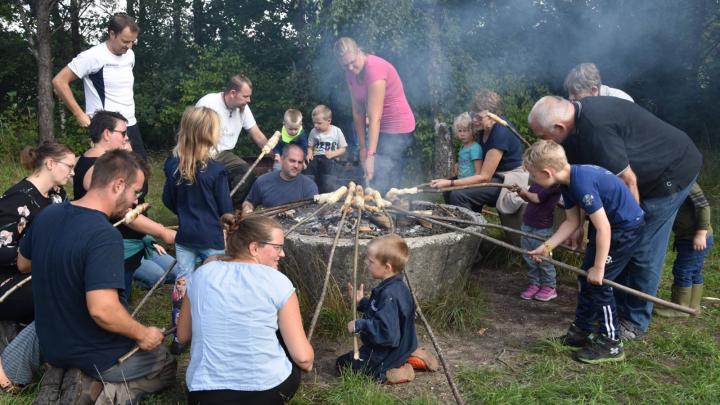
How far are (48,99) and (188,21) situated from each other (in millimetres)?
5652

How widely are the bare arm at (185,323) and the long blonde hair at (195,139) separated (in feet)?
3.39

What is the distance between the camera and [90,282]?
109 inches

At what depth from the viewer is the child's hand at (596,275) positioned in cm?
359

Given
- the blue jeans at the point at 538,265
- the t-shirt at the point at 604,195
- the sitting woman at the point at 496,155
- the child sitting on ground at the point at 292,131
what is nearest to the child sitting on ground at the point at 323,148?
the child sitting on ground at the point at 292,131

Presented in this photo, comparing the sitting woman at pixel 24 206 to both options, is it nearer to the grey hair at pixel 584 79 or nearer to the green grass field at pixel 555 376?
the green grass field at pixel 555 376

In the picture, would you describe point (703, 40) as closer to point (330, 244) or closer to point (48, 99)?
point (330, 244)

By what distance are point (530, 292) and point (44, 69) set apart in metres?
9.88

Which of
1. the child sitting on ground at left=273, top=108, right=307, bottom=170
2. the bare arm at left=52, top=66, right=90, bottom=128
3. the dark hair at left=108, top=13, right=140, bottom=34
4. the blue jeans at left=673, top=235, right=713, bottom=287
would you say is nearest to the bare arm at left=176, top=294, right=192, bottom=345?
the bare arm at left=52, top=66, right=90, bottom=128

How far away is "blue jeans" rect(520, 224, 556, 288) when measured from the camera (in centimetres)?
471

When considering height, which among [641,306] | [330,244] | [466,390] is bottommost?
[466,390]

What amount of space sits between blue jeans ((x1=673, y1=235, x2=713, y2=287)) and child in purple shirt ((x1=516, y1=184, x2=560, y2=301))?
90cm

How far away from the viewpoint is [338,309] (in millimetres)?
4148

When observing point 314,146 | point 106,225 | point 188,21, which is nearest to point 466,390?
point 106,225

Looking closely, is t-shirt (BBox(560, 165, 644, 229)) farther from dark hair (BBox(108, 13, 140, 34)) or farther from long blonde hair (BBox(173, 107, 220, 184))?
dark hair (BBox(108, 13, 140, 34))
